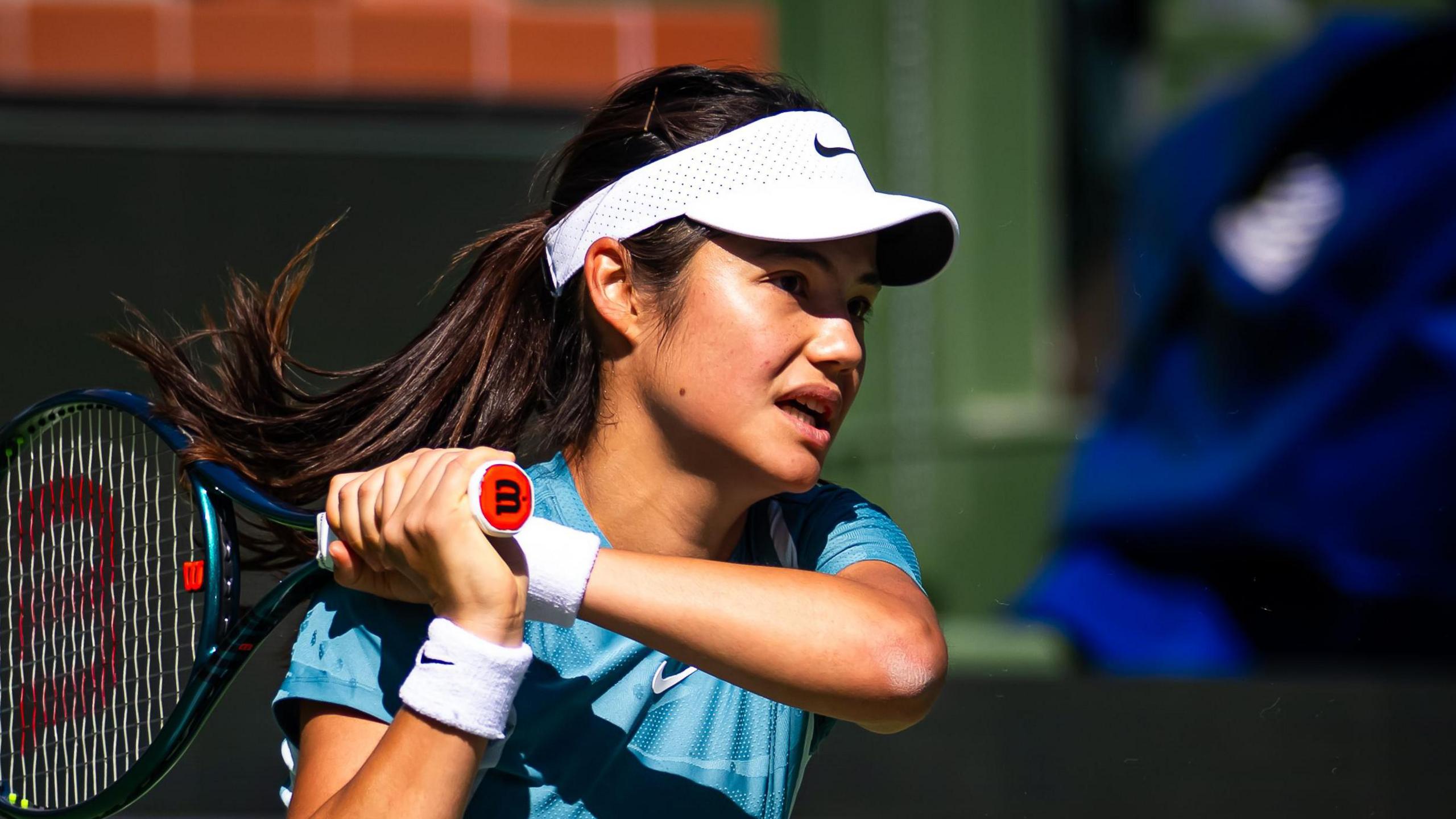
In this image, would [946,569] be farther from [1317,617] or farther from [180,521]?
[180,521]

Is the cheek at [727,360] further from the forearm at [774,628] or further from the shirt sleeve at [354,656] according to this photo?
the shirt sleeve at [354,656]

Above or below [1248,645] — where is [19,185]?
above

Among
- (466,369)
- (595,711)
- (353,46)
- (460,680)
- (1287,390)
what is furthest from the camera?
(353,46)

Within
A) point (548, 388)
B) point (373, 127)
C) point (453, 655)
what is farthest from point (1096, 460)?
point (453, 655)

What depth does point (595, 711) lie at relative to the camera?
177cm

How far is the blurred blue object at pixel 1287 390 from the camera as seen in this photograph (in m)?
4.82

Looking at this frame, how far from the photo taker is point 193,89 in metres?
5.08

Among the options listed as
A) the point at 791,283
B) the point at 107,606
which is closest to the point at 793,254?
the point at 791,283

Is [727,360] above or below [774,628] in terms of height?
above

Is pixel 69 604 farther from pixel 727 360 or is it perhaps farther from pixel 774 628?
pixel 774 628

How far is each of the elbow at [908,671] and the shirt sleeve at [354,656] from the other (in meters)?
0.46

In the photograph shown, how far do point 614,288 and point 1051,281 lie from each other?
12.5 feet

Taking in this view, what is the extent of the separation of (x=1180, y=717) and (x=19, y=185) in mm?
3322

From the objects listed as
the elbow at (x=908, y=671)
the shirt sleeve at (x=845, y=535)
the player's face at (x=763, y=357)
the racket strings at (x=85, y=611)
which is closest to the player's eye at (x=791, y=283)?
the player's face at (x=763, y=357)
